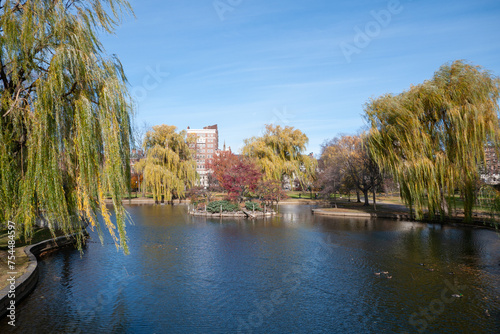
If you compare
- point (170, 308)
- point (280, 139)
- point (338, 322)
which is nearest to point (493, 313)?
point (338, 322)

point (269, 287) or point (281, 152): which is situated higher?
point (281, 152)

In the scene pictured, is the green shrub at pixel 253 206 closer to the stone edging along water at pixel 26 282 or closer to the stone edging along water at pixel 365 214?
the stone edging along water at pixel 365 214

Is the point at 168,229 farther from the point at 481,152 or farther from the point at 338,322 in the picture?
the point at 481,152

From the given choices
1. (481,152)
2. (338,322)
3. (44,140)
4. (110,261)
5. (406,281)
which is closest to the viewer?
(44,140)

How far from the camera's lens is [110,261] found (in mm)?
14812

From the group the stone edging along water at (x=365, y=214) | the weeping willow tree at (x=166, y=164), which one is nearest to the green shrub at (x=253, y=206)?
the stone edging along water at (x=365, y=214)

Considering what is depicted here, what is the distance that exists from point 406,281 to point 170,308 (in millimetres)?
8557

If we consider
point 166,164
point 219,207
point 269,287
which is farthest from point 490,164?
point 166,164

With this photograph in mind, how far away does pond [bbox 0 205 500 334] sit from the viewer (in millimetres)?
9141

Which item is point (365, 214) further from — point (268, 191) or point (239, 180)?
point (239, 180)

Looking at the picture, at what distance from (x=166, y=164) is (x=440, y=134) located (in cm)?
3285

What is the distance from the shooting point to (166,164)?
150 ft

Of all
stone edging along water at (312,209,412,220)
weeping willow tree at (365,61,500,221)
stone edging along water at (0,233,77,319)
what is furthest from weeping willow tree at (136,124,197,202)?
stone edging along water at (0,233,77,319)

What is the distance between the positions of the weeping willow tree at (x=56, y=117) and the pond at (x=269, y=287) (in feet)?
8.50
